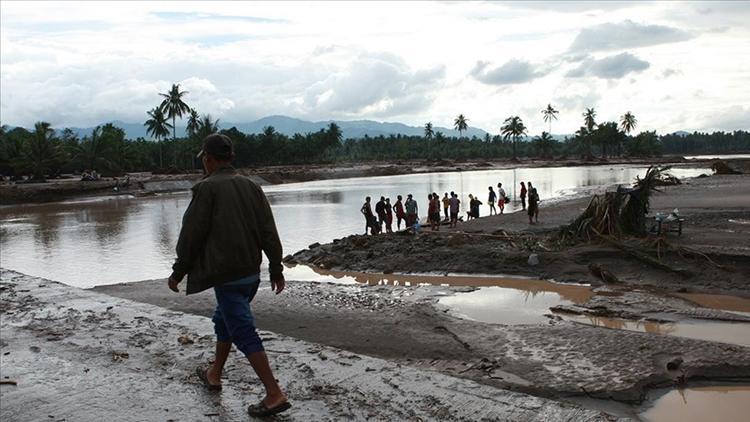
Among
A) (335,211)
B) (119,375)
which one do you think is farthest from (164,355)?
(335,211)

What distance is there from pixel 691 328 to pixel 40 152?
5941 cm

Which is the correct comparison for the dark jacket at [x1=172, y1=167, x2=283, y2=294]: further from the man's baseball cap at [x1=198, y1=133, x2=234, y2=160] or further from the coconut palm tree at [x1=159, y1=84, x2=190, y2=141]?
the coconut palm tree at [x1=159, y1=84, x2=190, y2=141]

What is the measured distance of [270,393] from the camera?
416 cm

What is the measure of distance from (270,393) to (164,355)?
2351 mm

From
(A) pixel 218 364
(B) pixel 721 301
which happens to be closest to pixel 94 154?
(B) pixel 721 301

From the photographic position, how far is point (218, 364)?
4734 millimetres

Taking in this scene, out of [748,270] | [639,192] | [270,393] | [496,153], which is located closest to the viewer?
[270,393]

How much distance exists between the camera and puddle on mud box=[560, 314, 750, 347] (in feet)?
25.0

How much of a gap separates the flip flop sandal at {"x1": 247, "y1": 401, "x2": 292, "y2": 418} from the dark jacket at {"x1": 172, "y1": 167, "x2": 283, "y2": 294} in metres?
0.89

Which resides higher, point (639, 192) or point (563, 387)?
point (639, 192)

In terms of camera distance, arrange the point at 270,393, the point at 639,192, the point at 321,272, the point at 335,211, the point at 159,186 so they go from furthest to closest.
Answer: the point at 159,186 < the point at 335,211 < the point at 639,192 < the point at 321,272 < the point at 270,393

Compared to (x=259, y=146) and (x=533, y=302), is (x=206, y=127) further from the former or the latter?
(x=533, y=302)

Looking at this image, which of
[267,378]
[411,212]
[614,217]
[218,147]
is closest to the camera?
[267,378]

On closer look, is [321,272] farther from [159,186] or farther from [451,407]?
[159,186]
